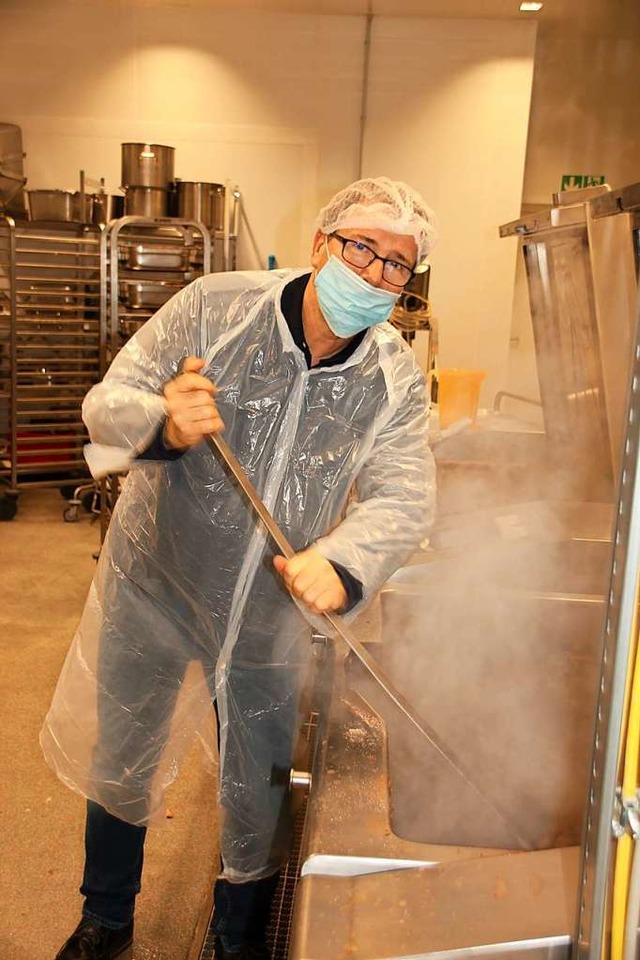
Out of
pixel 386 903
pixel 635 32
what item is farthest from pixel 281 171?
pixel 386 903

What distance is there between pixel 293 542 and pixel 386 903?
65 centimetres

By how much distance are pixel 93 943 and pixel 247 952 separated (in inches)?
11.6

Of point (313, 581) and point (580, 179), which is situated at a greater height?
point (580, 179)

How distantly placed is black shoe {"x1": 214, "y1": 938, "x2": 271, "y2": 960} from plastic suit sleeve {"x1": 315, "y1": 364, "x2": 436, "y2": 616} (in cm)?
68

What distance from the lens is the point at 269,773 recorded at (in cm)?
134

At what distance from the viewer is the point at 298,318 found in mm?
1218

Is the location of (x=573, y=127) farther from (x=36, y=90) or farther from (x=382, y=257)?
(x=382, y=257)

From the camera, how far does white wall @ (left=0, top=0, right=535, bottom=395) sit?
4.70 meters

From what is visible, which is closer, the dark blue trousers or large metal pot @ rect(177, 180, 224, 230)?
the dark blue trousers

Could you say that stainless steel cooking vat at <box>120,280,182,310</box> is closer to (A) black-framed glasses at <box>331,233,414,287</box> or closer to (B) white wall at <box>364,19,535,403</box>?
(B) white wall at <box>364,19,535,403</box>

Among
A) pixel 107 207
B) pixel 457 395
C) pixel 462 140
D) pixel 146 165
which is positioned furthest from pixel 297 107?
pixel 457 395

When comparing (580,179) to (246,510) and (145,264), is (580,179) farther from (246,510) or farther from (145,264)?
(246,510)

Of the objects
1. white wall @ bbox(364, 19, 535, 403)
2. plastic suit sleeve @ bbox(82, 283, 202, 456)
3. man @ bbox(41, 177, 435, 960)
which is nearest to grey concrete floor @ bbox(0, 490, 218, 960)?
man @ bbox(41, 177, 435, 960)

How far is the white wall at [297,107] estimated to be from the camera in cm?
470
